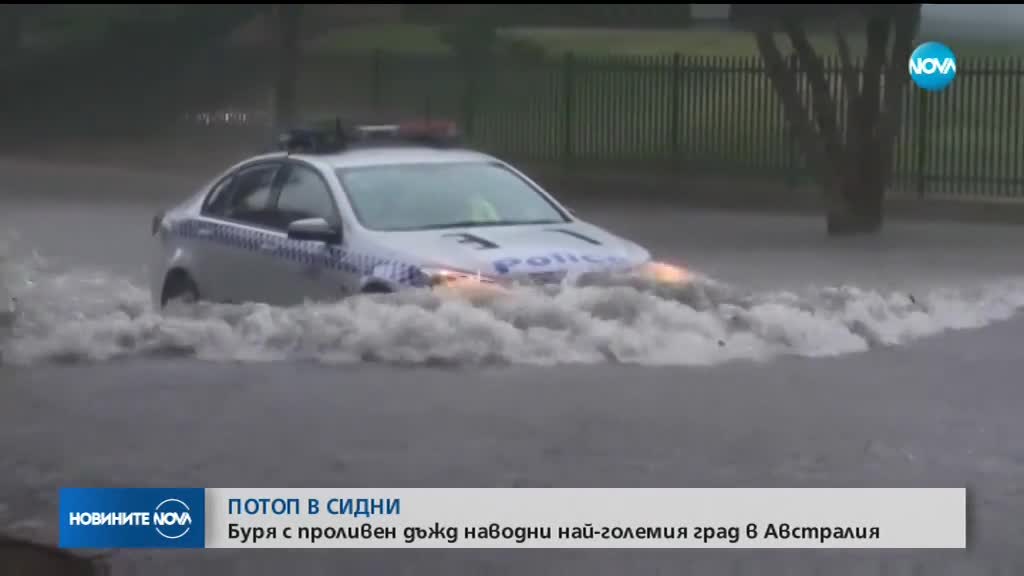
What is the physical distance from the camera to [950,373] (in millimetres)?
7043

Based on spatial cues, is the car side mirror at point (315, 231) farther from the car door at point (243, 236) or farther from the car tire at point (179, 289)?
the car tire at point (179, 289)

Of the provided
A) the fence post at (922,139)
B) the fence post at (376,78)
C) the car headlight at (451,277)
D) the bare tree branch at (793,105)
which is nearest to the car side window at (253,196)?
the fence post at (376,78)

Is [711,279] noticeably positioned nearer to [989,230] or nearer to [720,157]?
[720,157]

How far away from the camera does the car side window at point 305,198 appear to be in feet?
26.2

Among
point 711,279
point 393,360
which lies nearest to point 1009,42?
point 711,279

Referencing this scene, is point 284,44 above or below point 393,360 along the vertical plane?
above

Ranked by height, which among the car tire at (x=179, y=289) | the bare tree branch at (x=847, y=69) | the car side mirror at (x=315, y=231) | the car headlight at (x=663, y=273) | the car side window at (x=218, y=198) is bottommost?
the car tire at (x=179, y=289)

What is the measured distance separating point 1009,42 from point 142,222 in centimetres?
385

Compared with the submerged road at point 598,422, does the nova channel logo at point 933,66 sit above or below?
above

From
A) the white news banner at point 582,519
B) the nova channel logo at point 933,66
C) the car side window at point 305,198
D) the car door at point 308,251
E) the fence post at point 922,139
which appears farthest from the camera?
the car side window at point 305,198

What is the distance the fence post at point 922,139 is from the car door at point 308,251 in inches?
85.9

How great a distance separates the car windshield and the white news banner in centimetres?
245

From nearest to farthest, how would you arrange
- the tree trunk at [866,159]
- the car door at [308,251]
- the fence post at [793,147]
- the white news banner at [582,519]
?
the white news banner at [582,519]
the tree trunk at [866,159]
the fence post at [793,147]
the car door at [308,251]

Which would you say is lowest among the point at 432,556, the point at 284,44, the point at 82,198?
the point at 432,556
